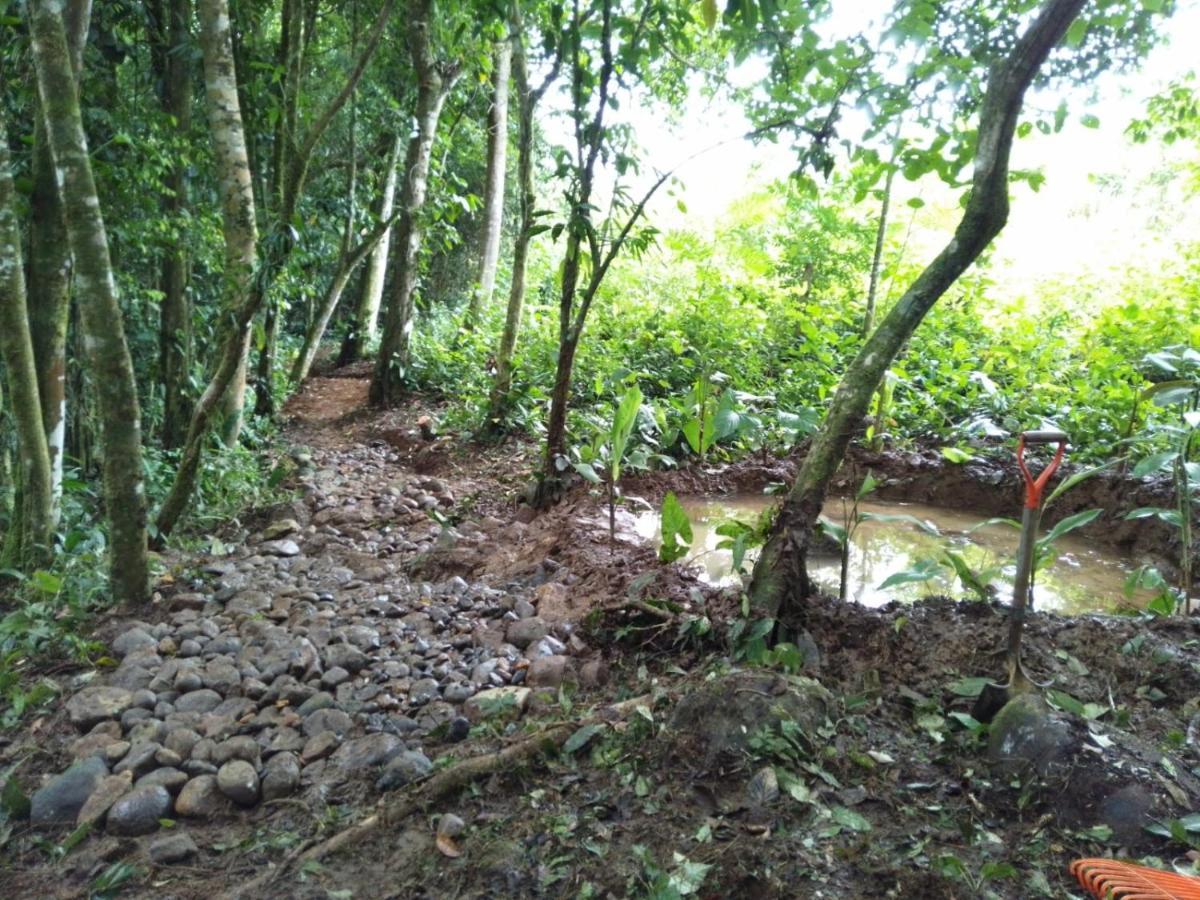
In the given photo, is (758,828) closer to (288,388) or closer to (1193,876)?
(1193,876)

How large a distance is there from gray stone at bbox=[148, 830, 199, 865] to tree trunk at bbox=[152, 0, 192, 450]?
4.23m

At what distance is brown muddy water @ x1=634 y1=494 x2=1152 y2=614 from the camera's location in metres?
4.40

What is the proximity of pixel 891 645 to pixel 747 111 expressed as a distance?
266cm

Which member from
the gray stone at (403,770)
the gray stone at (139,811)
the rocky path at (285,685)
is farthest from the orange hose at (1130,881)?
the gray stone at (139,811)

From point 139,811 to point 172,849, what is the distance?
22 cm

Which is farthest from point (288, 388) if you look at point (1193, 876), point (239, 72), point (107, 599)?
point (1193, 876)

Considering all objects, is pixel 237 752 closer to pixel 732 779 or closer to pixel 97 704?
pixel 97 704

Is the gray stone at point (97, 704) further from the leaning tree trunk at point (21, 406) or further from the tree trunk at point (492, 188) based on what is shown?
the tree trunk at point (492, 188)

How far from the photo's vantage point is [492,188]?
10.2m

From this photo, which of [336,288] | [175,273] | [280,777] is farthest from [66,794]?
[336,288]

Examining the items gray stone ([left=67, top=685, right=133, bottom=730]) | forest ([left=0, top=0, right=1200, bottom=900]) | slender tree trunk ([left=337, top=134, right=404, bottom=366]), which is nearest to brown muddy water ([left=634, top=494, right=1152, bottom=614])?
forest ([left=0, top=0, right=1200, bottom=900])

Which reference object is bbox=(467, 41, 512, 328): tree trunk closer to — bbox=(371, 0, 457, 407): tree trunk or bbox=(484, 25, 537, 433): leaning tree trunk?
bbox=(371, 0, 457, 407): tree trunk

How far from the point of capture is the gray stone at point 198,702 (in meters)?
2.83

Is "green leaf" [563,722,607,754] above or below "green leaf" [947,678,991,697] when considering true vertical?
below
